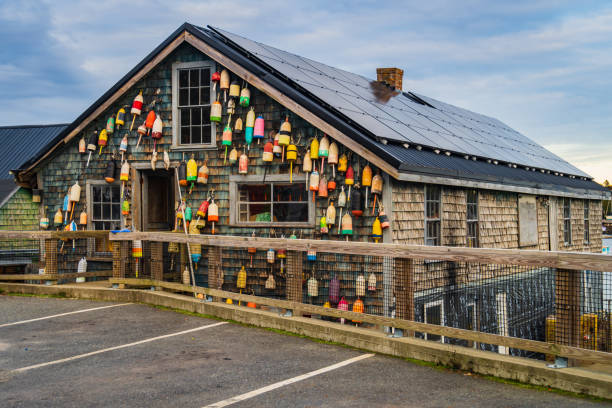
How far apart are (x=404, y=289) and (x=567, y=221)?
16.2m

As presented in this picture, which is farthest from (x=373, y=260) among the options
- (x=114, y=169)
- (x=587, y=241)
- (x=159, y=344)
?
(x=587, y=241)

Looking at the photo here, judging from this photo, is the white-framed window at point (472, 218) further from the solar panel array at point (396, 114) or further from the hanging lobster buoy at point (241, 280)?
the hanging lobster buoy at point (241, 280)

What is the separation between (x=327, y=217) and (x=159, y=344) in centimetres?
526

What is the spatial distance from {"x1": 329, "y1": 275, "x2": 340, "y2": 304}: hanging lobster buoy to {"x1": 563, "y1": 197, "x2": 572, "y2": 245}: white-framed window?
39.2ft

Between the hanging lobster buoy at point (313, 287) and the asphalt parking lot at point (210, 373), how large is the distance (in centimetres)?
264

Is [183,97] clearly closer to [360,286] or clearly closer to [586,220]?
[360,286]

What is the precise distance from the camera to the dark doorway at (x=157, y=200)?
609 inches

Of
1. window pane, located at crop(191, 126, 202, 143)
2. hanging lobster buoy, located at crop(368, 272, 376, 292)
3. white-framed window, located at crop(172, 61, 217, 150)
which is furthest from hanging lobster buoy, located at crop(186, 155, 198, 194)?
hanging lobster buoy, located at crop(368, 272, 376, 292)

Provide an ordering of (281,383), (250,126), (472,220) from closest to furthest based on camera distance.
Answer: (281,383) → (250,126) → (472,220)

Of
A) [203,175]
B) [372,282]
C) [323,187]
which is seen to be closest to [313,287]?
[372,282]

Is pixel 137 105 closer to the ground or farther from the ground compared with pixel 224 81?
closer to the ground

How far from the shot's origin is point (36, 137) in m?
24.5

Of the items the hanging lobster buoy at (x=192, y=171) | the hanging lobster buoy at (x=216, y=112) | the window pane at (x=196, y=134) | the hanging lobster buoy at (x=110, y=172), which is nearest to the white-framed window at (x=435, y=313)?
the hanging lobster buoy at (x=192, y=171)

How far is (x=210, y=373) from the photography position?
21.3ft
